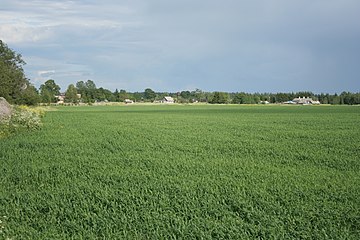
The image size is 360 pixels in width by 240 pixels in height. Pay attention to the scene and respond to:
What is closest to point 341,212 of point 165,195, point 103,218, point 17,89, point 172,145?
point 165,195

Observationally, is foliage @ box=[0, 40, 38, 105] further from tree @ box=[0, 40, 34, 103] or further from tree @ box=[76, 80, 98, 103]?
tree @ box=[76, 80, 98, 103]

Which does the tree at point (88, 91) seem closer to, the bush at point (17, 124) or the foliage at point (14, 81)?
the foliage at point (14, 81)

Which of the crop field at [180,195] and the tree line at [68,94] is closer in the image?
the crop field at [180,195]

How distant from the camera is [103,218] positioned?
26.8 ft

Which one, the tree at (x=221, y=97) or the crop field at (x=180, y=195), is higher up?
the tree at (x=221, y=97)

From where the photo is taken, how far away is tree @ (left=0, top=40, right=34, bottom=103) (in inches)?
2709

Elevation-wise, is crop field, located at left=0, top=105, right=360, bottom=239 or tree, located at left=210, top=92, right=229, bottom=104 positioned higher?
tree, located at left=210, top=92, right=229, bottom=104

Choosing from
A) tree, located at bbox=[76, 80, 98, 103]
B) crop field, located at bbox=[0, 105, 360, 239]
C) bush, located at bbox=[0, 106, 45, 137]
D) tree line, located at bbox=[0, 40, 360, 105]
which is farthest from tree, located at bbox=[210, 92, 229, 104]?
crop field, located at bbox=[0, 105, 360, 239]

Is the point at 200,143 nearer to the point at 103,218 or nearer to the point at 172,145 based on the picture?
the point at 172,145

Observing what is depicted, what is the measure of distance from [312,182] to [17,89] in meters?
72.7

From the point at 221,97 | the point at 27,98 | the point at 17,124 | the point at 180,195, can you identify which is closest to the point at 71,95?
the point at 221,97

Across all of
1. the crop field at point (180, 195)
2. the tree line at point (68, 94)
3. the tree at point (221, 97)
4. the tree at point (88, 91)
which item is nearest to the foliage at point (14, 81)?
the tree line at point (68, 94)

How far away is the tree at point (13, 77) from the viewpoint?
6881 centimetres

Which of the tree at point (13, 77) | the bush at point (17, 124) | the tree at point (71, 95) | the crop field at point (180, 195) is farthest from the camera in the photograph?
the tree at point (71, 95)
